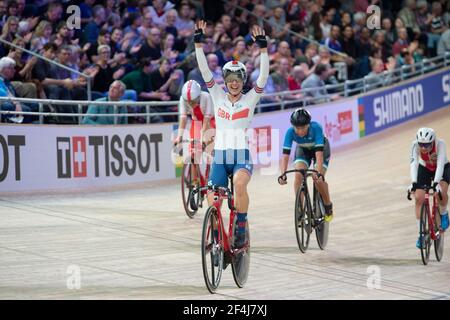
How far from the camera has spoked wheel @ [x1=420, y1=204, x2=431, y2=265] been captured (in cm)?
978

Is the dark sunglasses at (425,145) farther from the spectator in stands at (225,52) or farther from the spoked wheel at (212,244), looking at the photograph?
the spectator in stands at (225,52)

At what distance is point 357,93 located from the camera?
19312 mm

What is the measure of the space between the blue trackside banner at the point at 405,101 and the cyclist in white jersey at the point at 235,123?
397 inches

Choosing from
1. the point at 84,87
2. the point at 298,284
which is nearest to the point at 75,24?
the point at 84,87

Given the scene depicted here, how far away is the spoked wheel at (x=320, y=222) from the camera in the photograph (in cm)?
1044

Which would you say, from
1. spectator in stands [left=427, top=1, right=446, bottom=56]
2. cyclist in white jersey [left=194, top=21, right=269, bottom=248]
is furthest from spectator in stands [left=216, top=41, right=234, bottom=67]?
cyclist in white jersey [left=194, top=21, right=269, bottom=248]

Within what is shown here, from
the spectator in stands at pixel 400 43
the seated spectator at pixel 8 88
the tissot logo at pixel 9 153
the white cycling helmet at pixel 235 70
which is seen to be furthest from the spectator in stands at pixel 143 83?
the spectator in stands at pixel 400 43

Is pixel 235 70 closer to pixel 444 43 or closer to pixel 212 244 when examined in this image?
pixel 212 244

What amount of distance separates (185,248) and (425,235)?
2387 mm

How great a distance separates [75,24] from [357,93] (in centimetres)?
692

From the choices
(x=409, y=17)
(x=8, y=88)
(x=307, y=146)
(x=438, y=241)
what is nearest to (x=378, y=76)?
(x=409, y=17)

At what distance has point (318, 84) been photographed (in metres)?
17.4

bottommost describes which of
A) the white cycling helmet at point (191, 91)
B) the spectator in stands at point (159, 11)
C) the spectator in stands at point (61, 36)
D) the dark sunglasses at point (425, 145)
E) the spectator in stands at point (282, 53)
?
the dark sunglasses at point (425, 145)

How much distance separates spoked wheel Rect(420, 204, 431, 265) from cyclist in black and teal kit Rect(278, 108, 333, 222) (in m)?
1.08
